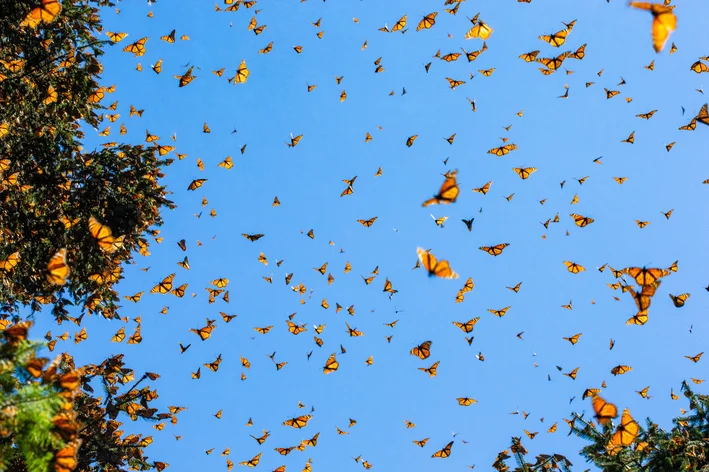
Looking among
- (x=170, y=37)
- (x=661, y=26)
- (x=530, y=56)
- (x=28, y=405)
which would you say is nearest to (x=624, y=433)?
(x=661, y=26)

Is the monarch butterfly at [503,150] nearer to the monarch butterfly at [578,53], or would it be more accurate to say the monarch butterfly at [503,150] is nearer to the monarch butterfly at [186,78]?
the monarch butterfly at [578,53]

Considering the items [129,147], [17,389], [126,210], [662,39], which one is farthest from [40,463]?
[129,147]

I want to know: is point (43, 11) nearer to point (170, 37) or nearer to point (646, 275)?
point (170, 37)

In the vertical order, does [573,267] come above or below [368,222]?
below

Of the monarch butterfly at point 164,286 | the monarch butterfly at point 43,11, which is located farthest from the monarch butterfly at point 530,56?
the monarch butterfly at point 164,286

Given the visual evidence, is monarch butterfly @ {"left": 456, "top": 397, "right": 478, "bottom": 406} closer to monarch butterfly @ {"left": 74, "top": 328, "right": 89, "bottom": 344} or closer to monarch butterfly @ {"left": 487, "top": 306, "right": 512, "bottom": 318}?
monarch butterfly @ {"left": 487, "top": 306, "right": 512, "bottom": 318}

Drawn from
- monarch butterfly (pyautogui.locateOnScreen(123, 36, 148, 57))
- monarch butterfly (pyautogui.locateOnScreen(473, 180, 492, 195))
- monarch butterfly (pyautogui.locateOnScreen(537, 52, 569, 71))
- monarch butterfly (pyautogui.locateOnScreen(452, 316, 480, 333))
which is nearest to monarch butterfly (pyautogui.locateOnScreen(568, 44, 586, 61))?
monarch butterfly (pyautogui.locateOnScreen(537, 52, 569, 71))
